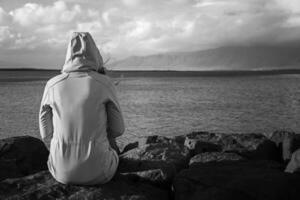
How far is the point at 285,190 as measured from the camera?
5.64 metres

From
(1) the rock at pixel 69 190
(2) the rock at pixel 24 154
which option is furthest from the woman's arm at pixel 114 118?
(2) the rock at pixel 24 154

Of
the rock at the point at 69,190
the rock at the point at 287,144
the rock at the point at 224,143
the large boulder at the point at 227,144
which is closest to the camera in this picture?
the rock at the point at 69,190

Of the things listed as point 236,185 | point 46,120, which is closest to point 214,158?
point 236,185

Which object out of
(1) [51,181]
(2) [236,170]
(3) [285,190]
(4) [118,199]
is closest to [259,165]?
(2) [236,170]

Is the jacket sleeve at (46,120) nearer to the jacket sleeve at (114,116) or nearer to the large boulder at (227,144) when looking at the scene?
Result: the jacket sleeve at (114,116)

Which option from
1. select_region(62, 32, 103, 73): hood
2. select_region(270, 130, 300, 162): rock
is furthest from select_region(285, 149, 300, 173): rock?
select_region(62, 32, 103, 73): hood

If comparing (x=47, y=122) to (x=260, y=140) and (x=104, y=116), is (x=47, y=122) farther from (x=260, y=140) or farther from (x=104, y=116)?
(x=260, y=140)

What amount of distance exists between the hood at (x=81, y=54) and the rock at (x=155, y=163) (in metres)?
1.82

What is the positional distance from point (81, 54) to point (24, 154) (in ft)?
14.5

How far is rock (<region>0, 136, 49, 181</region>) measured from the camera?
8.74 meters

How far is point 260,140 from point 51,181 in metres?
6.15

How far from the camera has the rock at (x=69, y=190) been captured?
542 cm

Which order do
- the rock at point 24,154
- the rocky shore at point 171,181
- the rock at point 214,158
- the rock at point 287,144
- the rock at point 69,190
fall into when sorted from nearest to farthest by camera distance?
the rock at point 69,190
the rocky shore at point 171,181
the rock at point 214,158
the rock at point 24,154
the rock at point 287,144

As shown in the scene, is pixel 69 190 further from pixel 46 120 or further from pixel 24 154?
pixel 24 154
